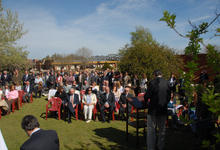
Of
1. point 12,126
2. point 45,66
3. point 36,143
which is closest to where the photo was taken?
point 36,143

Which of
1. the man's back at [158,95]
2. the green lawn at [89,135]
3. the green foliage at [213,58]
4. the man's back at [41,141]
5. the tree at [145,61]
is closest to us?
the green foliage at [213,58]

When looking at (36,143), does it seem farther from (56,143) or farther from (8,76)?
(8,76)

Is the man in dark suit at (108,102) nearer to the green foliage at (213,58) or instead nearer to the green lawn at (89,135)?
the green lawn at (89,135)

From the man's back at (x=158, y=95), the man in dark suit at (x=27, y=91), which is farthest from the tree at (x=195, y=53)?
the man in dark suit at (x=27, y=91)

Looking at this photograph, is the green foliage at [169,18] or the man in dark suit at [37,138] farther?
the man in dark suit at [37,138]

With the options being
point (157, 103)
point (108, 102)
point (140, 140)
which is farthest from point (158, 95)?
point (108, 102)

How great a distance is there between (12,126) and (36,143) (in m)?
4.89

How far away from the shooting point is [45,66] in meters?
41.4

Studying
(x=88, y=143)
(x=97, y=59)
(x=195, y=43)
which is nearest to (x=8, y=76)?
(x=88, y=143)

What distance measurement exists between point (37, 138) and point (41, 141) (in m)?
0.07

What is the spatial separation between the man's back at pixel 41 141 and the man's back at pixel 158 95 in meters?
2.13

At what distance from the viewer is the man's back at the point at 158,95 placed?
3609 mm

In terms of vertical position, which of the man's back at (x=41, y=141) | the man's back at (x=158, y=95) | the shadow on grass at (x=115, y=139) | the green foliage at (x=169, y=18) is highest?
the green foliage at (x=169, y=18)

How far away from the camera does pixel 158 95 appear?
361 centimetres
